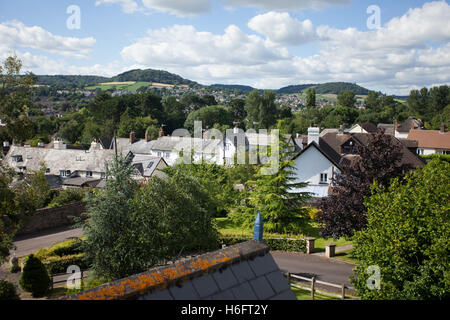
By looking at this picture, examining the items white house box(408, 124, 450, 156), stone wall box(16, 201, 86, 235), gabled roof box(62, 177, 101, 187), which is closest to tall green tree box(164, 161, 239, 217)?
stone wall box(16, 201, 86, 235)

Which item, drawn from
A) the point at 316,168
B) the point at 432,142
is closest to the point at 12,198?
the point at 316,168

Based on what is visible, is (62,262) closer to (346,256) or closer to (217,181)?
(217,181)

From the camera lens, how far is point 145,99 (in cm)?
12238

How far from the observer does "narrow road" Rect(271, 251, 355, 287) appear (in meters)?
22.1

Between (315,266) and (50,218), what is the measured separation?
24691mm

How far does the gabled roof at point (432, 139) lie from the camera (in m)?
67.4

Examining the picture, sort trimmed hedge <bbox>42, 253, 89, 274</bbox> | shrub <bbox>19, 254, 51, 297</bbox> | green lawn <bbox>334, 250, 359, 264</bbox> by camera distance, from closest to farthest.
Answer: shrub <bbox>19, 254, 51, 297</bbox>, trimmed hedge <bbox>42, 253, 89, 274</bbox>, green lawn <bbox>334, 250, 359, 264</bbox>

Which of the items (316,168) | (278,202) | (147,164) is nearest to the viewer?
(278,202)

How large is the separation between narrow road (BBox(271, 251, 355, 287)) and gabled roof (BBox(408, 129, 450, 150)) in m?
53.3

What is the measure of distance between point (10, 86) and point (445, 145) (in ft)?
232

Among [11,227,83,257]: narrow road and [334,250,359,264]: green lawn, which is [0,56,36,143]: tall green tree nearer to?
[11,227,83,257]: narrow road

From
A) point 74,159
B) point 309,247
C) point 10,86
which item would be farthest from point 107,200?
point 74,159

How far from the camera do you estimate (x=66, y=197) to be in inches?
1480
